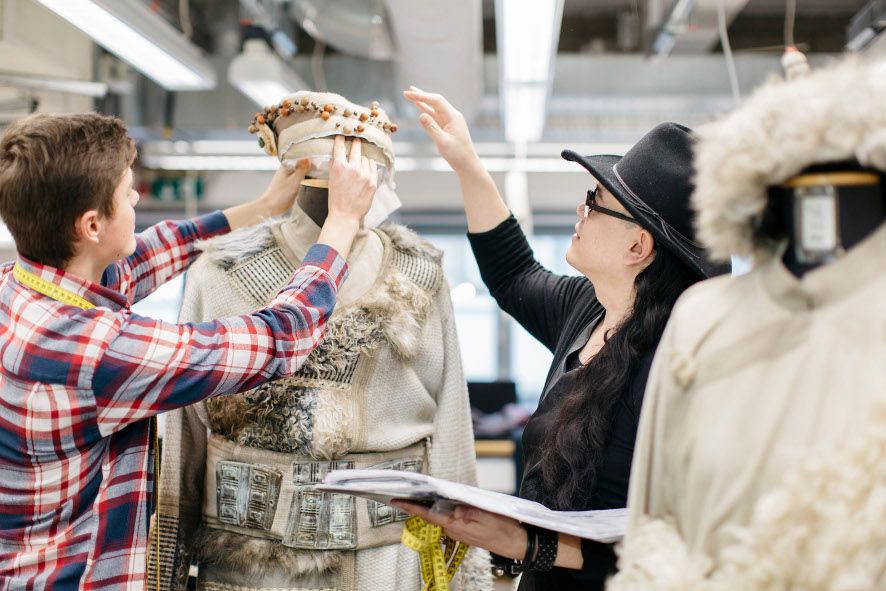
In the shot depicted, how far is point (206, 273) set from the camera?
72.6 inches

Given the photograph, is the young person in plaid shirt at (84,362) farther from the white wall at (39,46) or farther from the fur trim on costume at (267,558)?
the white wall at (39,46)

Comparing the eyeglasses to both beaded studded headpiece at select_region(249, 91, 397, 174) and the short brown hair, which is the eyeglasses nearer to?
beaded studded headpiece at select_region(249, 91, 397, 174)

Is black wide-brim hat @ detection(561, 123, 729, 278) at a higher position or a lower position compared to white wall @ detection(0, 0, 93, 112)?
lower

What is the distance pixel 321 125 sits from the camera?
1.80 m

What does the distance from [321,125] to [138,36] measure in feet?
6.39

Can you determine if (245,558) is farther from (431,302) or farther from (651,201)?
(651,201)

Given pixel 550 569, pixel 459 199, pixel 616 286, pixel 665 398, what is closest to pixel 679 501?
pixel 665 398

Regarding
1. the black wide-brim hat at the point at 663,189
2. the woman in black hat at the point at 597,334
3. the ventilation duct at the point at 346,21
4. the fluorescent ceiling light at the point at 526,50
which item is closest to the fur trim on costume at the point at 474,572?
the woman in black hat at the point at 597,334

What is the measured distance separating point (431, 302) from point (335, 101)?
1.61 ft

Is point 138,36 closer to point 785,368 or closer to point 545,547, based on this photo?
point 545,547

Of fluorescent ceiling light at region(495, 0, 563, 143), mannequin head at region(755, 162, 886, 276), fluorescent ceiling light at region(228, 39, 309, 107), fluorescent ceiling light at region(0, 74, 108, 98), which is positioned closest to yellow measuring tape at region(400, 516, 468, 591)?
mannequin head at region(755, 162, 886, 276)

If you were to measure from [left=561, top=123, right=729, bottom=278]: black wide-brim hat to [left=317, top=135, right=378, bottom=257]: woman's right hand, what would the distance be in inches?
18.9

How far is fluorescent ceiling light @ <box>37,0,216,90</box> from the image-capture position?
120 inches

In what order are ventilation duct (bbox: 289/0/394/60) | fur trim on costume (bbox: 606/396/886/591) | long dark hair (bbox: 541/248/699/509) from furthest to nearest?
1. ventilation duct (bbox: 289/0/394/60)
2. long dark hair (bbox: 541/248/699/509)
3. fur trim on costume (bbox: 606/396/886/591)
